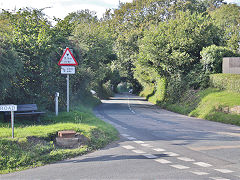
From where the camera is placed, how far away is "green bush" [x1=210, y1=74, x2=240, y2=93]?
72.2 feet

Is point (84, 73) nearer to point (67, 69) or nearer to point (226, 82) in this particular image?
point (67, 69)

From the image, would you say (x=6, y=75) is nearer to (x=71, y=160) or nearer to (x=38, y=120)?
(x=38, y=120)

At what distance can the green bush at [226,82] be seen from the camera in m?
22.0

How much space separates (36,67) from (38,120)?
2.73 meters

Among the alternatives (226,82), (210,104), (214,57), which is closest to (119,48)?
(214,57)

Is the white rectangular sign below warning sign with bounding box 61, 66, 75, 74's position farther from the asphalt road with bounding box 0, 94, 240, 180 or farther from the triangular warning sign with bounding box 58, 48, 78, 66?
the asphalt road with bounding box 0, 94, 240, 180

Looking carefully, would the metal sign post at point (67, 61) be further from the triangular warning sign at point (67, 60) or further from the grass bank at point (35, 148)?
the grass bank at point (35, 148)

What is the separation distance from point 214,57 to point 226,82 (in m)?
4.12

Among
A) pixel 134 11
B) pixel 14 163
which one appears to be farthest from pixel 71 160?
pixel 134 11

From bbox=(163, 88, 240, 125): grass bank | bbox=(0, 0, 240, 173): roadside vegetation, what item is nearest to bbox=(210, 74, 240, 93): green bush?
bbox=(0, 0, 240, 173): roadside vegetation

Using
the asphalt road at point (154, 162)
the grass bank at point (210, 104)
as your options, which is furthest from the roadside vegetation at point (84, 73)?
the asphalt road at point (154, 162)

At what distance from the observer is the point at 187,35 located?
29.6 meters

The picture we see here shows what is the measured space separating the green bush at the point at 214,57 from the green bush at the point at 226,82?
1.41 m

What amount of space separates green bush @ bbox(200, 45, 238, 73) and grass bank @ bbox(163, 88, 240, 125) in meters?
2.55
